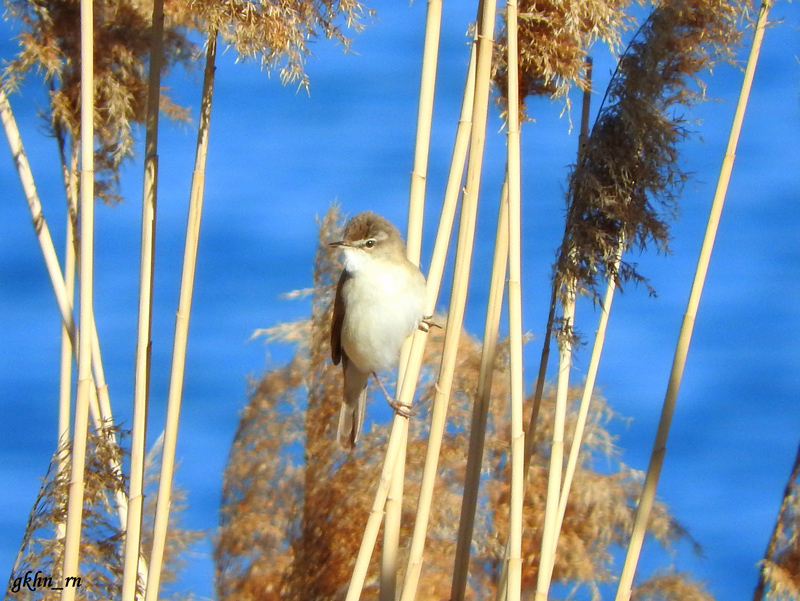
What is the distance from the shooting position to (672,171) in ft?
6.90

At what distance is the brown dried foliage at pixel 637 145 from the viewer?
2020 millimetres

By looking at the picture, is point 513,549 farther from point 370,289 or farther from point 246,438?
point 246,438

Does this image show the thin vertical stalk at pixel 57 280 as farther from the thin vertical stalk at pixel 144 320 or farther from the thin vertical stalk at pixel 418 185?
the thin vertical stalk at pixel 418 185

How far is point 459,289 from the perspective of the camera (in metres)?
1.61

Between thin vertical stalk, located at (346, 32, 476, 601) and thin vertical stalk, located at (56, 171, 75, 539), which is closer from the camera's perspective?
thin vertical stalk, located at (346, 32, 476, 601)

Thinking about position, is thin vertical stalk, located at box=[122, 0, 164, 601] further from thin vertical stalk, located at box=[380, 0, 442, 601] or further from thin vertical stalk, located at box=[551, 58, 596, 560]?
thin vertical stalk, located at box=[551, 58, 596, 560]

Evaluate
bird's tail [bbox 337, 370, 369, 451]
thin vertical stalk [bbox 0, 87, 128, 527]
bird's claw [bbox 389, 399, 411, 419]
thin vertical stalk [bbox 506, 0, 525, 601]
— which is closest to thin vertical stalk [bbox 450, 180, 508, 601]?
thin vertical stalk [bbox 506, 0, 525, 601]

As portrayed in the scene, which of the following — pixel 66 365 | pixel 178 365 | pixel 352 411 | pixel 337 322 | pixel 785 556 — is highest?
pixel 337 322

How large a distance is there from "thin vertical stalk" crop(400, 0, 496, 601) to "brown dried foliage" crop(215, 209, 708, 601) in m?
0.83

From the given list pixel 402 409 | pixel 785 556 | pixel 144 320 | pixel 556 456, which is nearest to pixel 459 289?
pixel 402 409

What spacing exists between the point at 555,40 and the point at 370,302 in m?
0.90

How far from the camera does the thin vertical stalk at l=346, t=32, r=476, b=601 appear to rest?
1.49 m

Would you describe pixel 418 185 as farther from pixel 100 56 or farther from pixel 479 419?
pixel 100 56

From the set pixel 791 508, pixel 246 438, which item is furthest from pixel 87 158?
pixel 791 508
